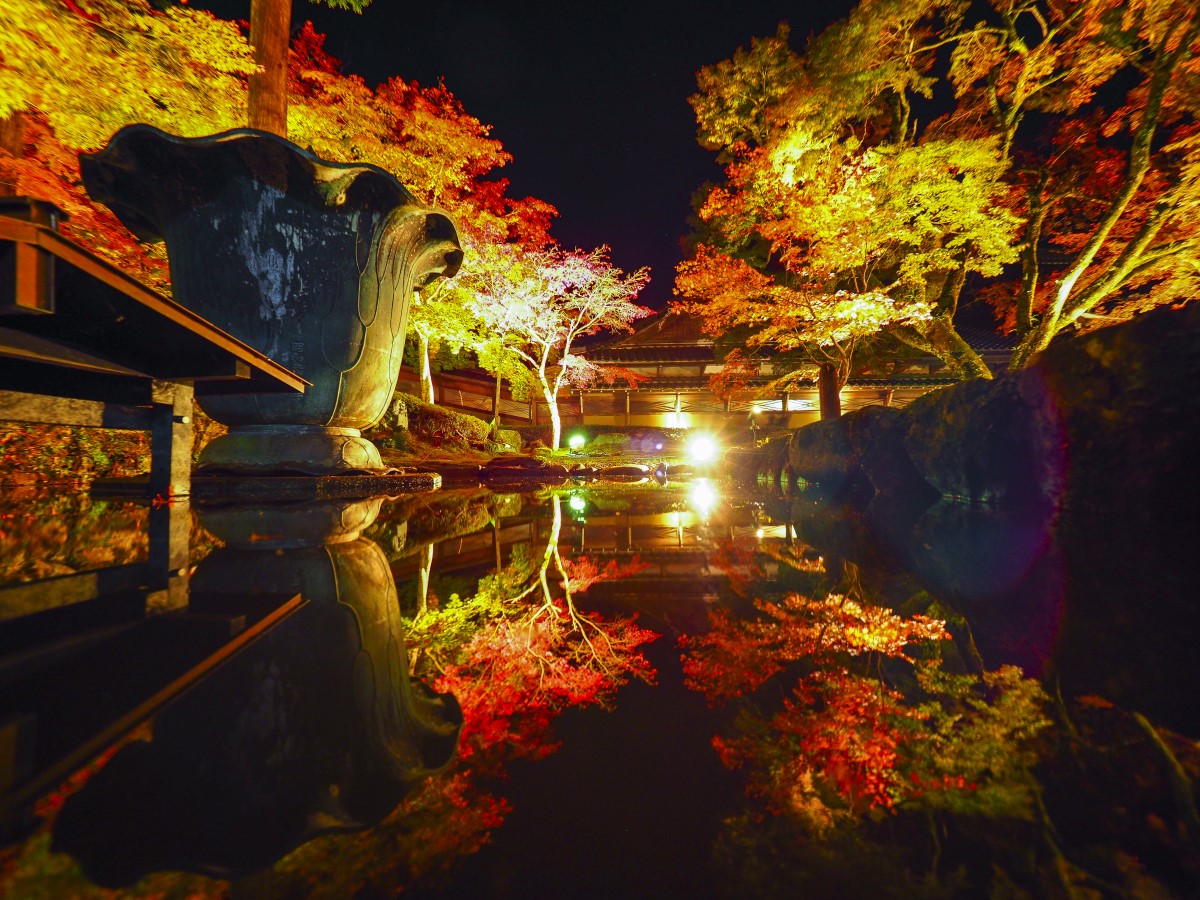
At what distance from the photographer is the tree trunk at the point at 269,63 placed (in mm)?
5430

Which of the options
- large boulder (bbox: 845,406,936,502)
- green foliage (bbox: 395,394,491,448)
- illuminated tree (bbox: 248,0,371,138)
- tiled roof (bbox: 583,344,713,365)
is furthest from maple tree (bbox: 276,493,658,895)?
tiled roof (bbox: 583,344,713,365)

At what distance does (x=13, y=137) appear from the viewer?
482cm

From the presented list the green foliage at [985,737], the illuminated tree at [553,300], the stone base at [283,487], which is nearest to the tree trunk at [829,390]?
the illuminated tree at [553,300]

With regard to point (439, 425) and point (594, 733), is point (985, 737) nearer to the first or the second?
point (594, 733)

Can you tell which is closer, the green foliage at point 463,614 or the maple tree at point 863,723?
the maple tree at point 863,723

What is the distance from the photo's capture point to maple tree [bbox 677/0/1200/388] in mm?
6062

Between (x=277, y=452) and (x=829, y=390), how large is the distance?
383 inches

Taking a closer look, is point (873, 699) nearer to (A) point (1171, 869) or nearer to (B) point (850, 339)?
(A) point (1171, 869)

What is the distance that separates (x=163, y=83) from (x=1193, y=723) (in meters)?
8.11

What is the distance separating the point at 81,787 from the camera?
57 centimetres

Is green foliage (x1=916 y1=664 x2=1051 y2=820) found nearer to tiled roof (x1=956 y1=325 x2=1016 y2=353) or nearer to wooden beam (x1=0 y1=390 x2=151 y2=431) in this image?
wooden beam (x1=0 y1=390 x2=151 y2=431)

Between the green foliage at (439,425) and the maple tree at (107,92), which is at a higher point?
the maple tree at (107,92)

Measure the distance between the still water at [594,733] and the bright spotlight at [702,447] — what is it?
13911 millimetres

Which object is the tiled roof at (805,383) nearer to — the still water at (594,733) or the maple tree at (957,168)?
the maple tree at (957,168)
